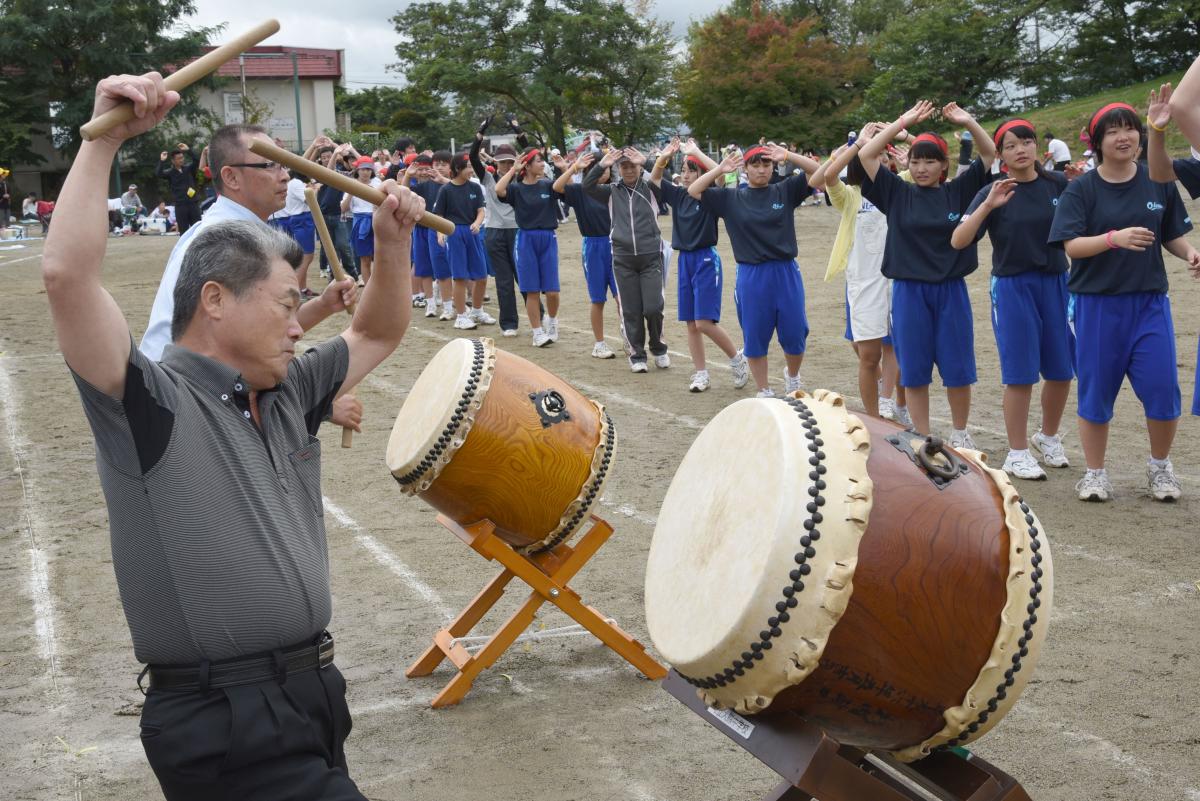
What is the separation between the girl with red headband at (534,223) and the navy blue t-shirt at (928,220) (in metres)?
5.72

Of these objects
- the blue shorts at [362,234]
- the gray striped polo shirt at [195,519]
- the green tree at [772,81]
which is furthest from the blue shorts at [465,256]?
the green tree at [772,81]

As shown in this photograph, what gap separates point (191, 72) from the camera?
261 centimetres

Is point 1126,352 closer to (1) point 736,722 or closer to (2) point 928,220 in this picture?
(2) point 928,220

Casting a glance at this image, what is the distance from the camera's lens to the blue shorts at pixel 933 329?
741 cm

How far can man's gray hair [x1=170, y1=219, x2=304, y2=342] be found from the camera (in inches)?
105

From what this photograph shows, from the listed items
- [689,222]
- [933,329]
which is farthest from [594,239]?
[933,329]

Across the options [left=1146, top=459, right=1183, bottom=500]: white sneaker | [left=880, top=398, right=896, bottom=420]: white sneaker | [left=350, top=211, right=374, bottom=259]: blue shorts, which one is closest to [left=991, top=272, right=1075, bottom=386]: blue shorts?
[left=1146, top=459, right=1183, bottom=500]: white sneaker

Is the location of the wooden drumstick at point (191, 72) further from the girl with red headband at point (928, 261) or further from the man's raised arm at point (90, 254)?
the girl with red headband at point (928, 261)

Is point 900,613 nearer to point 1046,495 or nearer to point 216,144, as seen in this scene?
point 216,144

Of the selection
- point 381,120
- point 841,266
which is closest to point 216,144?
point 841,266

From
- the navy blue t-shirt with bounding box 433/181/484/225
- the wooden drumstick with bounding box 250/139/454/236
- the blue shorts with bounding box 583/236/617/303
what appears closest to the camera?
the wooden drumstick with bounding box 250/139/454/236

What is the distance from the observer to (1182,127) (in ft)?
12.6

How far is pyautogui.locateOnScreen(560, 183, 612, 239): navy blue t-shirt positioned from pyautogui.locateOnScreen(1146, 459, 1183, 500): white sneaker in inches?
239

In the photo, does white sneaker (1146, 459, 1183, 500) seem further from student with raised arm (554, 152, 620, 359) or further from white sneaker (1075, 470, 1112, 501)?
student with raised arm (554, 152, 620, 359)
